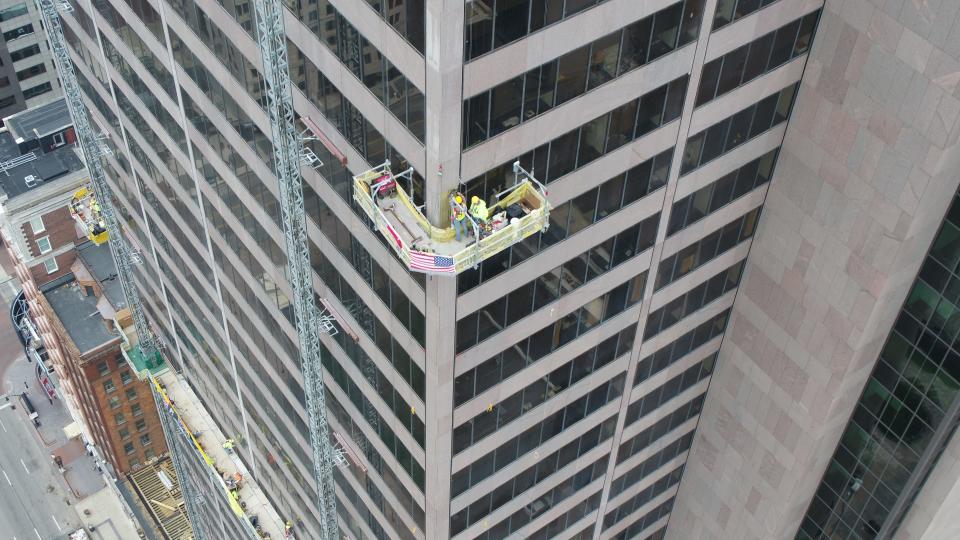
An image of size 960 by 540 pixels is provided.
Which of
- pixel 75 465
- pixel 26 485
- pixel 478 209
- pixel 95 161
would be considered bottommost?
pixel 26 485

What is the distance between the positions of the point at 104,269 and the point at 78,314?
7065 mm

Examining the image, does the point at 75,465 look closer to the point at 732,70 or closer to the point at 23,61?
the point at 23,61

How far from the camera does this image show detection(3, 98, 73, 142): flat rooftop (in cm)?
13375

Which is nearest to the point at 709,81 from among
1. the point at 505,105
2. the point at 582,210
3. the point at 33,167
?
the point at 582,210

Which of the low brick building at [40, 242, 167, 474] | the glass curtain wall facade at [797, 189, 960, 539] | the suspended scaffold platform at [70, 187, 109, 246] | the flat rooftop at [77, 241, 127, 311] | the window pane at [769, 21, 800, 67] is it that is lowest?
the low brick building at [40, 242, 167, 474]

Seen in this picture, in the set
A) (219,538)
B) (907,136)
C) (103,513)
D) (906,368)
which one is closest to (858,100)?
(907,136)

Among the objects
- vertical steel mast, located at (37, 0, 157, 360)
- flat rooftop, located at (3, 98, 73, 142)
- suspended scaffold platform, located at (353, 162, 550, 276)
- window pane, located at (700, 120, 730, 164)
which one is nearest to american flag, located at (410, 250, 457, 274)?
suspended scaffold platform, located at (353, 162, 550, 276)

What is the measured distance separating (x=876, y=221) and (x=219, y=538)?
83.2 m

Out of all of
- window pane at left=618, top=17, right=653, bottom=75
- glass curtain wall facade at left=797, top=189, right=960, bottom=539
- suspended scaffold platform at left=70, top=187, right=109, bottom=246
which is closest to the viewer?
window pane at left=618, top=17, right=653, bottom=75

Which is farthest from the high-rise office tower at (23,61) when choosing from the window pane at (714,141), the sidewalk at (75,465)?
the window pane at (714,141)

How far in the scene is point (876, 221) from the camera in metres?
46.2

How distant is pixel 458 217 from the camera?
3659 cm

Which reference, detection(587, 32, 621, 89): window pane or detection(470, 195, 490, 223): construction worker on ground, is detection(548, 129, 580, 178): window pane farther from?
detection(470, 195, 490, 223): construction worker on ground

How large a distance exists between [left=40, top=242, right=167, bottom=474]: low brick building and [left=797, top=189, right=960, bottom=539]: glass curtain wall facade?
82052mm
